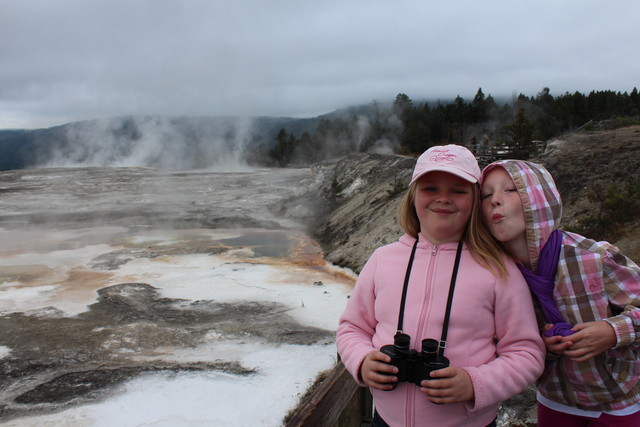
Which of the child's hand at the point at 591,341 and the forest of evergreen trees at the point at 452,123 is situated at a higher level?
the forest of evergreen trees at the point at 452,123

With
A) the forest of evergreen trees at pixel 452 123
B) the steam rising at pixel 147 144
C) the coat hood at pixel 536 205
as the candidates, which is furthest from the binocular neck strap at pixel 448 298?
the steam rising at pixel 147 144

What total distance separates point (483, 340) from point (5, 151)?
105960mm

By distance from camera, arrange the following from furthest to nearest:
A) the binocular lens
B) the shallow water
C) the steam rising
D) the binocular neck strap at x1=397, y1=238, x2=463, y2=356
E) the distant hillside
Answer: the distant hillside → the steam rising → the shallow water → the binocular neck strap at x1=397, y1=238, x2=463, y2=356 → the binocular lens

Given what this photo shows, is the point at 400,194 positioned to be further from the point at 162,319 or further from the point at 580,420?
the point at 580,420

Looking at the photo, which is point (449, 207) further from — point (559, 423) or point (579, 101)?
point (579, 101)

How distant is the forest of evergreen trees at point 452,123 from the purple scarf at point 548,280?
2556cm

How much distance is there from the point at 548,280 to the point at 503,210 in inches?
11.6

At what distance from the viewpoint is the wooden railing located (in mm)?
2408

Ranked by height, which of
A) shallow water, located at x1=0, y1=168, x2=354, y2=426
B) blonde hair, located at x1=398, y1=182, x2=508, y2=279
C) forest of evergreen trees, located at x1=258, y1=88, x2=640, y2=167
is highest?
forest of evergreen trees, located at x1=258, y1=88, x2=640, y2=167

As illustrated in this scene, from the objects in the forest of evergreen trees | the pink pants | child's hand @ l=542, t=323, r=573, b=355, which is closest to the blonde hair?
child's hand @ l=542, t=323, r=573, b=355

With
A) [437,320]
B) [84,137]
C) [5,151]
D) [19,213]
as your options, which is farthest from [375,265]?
[5,151]

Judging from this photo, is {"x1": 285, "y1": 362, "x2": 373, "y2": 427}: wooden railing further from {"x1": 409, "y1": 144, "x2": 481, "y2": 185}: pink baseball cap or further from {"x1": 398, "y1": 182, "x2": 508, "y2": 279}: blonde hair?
{"x1": 409, "y1": 144, "x2": 481, "y2": 185}: pink baseball cap

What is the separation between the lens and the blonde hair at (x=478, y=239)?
5.59ft

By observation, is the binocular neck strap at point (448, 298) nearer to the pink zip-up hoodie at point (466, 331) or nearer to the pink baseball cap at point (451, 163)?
the pink zip-up hoodie at point (466, 331)
